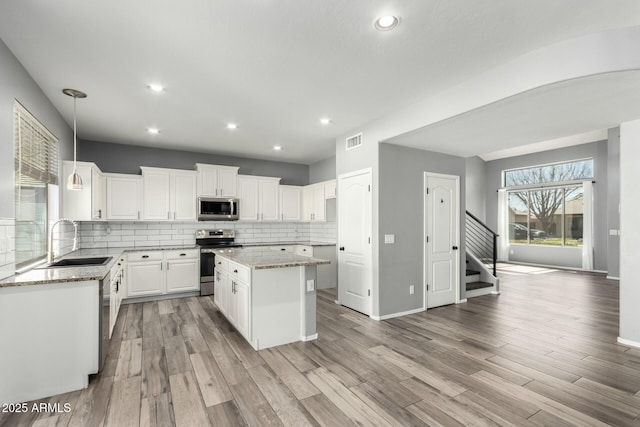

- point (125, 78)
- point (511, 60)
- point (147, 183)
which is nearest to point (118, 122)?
point (147, 183)

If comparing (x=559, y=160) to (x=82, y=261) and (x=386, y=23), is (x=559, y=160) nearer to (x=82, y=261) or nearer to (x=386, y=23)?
(x=386, y=23)

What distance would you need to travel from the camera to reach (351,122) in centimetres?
441

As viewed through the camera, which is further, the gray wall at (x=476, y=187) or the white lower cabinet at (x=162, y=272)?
the gray wall at (x=476, y=187)

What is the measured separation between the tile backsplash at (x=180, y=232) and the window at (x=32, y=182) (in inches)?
62.9

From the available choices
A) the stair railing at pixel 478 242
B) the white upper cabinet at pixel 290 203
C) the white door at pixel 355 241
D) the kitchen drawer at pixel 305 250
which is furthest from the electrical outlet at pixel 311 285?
the stair railing at pixel 478 242

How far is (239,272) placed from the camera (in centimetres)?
364

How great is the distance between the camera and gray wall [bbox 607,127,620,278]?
7.00 metres

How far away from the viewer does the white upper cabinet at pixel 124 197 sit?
17.2ft

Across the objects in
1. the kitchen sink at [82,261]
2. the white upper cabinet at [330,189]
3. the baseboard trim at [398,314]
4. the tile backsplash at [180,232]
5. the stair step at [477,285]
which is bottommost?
the baseboard trim at [398,314]

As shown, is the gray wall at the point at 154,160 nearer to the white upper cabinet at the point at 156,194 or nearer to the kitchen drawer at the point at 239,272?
the white upper cabinet at the point at 156,194

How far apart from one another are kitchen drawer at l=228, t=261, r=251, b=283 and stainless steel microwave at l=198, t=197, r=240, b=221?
87.8 inches

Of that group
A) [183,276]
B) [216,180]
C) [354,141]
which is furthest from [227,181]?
[354,141]

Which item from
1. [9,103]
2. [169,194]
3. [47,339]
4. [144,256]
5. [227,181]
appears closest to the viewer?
[47,339]

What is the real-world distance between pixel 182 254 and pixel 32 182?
2521mm
